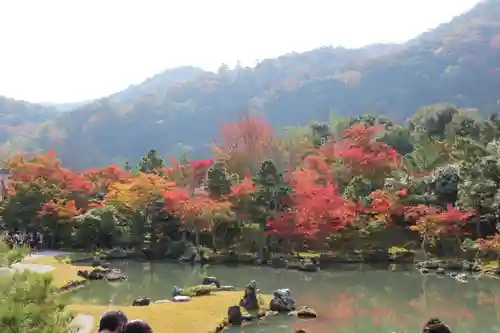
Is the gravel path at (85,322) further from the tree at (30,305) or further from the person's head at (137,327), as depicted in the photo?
the person's head at (137,327)

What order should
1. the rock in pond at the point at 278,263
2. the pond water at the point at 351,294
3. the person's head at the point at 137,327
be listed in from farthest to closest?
the rock in pond at the point at 278,263 → the pond water at the point at 351,294 → the person's head at the point at 137,327

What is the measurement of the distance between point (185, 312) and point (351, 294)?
7.99m

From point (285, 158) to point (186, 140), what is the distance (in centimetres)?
5800

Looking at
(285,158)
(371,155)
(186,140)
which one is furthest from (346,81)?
(371,155)

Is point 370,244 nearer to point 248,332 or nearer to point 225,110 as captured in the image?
point 248,332

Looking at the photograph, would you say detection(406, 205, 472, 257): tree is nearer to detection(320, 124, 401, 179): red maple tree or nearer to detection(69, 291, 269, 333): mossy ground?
detection(320, 124, 401, 179): red maple tree

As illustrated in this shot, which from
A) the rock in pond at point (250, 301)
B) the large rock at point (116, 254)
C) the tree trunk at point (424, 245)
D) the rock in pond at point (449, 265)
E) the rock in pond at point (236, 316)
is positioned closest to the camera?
the rock in pond at point (236, 316)

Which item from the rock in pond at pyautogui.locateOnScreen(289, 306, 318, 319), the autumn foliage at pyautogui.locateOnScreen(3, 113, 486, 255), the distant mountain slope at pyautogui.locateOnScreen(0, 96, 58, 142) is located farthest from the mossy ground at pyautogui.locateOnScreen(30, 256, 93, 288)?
the distant mountain slope at pyautogui.locateOnScreen(0, 96, 58, 142)

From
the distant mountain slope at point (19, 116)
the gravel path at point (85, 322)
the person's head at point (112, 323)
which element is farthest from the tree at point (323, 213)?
the distant mountain slope at point (19, 116)

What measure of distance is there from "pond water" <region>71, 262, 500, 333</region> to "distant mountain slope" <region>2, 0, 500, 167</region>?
73.0m

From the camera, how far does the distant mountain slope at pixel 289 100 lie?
325ft

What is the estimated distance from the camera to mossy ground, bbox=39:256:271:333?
1499cm

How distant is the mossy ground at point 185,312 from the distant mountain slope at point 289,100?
263 ft

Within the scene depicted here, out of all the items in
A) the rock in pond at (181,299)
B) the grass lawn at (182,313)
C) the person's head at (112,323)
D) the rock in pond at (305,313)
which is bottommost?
the rock in pond at (305,313)
